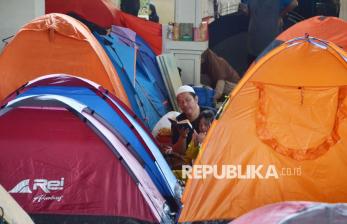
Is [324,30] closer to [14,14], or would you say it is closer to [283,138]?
[283,138]

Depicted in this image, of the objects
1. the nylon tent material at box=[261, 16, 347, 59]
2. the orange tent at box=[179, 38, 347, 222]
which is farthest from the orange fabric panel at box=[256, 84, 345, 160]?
the nylon tent material at box=[261, 16, 347, 59]

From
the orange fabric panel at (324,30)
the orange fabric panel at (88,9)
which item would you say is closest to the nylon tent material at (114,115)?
the orange fabric panel at (324,30)

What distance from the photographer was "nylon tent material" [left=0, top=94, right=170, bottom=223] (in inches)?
110

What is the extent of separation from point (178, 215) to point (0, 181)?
0.93 m

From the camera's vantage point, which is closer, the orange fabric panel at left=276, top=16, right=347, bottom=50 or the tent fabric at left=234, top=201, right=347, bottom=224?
the tent fabric at left=234, top=201, right=347, bottom=224

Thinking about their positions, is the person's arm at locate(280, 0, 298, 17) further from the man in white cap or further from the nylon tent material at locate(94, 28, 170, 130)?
the man in white cap

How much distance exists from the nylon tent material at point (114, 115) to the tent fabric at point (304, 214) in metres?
1.17

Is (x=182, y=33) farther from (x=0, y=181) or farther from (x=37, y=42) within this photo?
(x=0, y=181)

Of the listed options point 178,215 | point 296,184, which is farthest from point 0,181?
point 296,184

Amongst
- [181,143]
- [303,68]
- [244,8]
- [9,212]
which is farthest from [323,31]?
[9,212]

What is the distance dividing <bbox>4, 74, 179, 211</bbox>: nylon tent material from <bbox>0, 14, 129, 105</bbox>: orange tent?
702 mm

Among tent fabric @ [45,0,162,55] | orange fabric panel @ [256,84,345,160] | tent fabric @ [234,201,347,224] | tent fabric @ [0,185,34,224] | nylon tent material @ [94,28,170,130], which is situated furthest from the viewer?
A: tent fabric @ [45,0,162,55]

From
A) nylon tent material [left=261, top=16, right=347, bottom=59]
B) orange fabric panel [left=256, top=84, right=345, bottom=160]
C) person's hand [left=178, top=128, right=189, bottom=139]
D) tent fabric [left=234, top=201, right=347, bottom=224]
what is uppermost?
nylon tent material [left=261, top=16, right=347, bottom=59]

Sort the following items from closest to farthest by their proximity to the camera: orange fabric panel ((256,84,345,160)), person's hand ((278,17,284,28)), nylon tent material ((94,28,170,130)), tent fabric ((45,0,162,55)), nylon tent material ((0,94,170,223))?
nylon tent material ((0,94,170,223)), orange fabric panel ((256,84,345,160)), nylon tent material ((94,28,170,130)), tent fabric ((45,0,162,55)), person's hand ((278,17,284,28))
